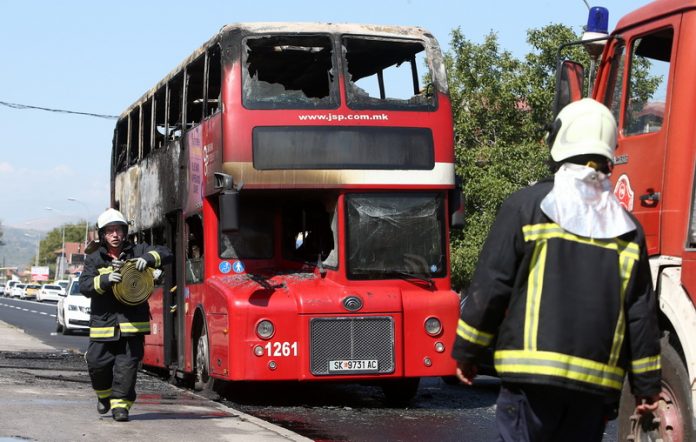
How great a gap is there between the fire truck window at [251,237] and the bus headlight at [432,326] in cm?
188

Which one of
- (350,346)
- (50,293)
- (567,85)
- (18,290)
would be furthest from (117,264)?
(18,290)

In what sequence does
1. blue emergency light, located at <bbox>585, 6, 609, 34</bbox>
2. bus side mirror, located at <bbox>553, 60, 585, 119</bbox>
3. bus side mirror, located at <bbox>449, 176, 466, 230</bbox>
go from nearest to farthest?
bus side mirror, located at <bbox>553, 60, 585, 119</bbox> → blue emergency light, located at <bbox>585, 6, 609, 34</bbox> → bus side mirror, located at <bbox>449, 176, 466, 230</bbox>

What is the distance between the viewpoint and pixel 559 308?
14.4 ft

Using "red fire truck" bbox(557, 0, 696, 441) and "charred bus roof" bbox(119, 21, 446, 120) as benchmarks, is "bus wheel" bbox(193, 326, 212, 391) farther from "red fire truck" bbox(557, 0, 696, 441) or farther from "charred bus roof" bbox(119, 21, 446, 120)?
"red fire truck" bbox(557, 0, 696, 441)

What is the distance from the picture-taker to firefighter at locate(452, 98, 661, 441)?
14.4 ft

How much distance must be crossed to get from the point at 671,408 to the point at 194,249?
29.4ft

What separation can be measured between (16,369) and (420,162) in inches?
268

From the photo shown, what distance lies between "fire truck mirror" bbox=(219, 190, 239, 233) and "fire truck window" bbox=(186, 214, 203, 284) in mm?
1794

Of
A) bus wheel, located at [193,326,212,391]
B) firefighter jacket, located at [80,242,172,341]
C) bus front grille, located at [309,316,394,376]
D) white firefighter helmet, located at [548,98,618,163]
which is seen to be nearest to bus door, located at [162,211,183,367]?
→ bus wheel, located at [193,326,212,391]

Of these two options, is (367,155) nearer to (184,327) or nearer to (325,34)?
(325,34)

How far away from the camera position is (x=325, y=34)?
1389 centimetres

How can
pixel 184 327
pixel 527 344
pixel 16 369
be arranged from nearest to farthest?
1. pixel 527 344
2. pixel 184 327
3. pixel 16 369

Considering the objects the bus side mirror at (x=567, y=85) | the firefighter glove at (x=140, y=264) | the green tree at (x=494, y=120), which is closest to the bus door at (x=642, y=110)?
the bus side mirror at (x=567, y=85)

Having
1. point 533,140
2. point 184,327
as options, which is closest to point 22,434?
point 184,327
